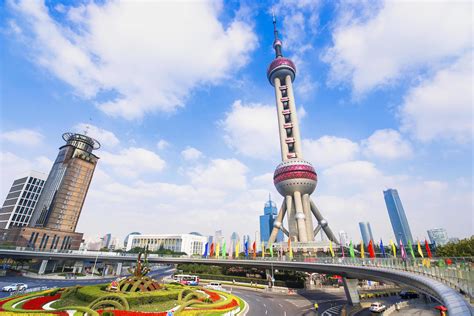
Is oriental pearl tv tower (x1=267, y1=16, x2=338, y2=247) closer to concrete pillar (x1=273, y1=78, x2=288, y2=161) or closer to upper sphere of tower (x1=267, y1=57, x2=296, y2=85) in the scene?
concrete pillar (x1=273, y1=78, x2=288, y2=161)

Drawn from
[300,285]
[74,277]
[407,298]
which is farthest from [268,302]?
[74,277]

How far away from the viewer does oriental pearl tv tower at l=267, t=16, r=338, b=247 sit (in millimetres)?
92812

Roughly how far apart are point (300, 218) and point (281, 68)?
67.4 metres

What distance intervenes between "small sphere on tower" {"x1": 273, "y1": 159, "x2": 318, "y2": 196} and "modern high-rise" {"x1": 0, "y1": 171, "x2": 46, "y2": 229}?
116 metres

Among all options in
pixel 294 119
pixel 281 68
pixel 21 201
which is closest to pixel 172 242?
pixel 21 201

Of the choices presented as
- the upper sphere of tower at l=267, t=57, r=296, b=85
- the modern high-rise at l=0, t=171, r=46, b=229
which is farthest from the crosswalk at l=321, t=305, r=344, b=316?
the modern high-rise at l=0, t=171, r=46, b=229

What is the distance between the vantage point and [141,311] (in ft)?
67.6

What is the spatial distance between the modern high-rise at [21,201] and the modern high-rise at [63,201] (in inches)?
445

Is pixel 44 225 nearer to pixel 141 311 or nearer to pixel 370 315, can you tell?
pixel 141 311

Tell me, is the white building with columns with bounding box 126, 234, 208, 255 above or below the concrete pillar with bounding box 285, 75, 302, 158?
below

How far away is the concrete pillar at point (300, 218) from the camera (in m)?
88.4

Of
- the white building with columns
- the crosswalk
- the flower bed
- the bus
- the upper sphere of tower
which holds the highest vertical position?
the upper sphere of tower

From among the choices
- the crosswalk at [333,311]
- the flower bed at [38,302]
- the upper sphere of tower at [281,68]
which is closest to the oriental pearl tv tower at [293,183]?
the upper sphere of tower at [281,68]

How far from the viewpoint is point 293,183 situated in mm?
94375
